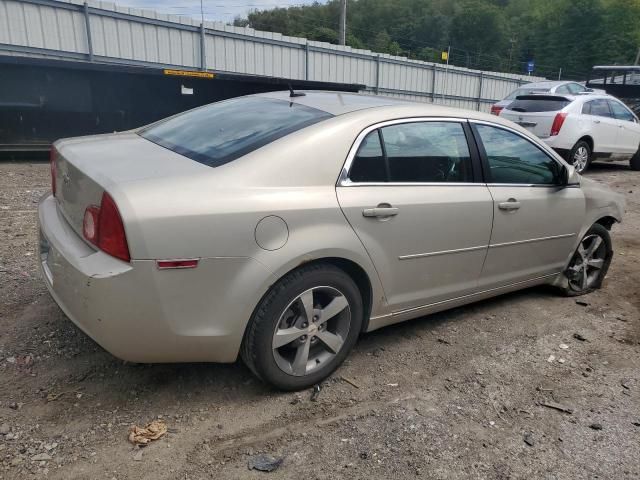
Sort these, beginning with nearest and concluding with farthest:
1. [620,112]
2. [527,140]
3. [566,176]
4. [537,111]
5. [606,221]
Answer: [527,140]
[566,176]
[606,221]
[537,111]
[620,112]

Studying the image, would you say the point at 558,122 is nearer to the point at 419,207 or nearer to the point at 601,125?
the point at 601,125

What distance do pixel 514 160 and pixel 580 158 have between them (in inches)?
293

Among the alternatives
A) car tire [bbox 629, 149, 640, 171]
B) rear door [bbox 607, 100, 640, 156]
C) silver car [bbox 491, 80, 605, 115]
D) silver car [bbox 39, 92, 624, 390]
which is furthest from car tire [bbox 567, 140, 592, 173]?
silver car [bbox 39, 92, 624, 390]

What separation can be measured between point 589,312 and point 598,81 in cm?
1663

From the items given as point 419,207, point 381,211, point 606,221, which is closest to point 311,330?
point 381,211

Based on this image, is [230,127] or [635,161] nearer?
[230,127]

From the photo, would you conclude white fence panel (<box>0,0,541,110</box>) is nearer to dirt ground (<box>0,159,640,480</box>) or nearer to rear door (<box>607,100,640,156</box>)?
rear door (<box>607,100,640,156</box>)

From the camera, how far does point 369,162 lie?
119 inches

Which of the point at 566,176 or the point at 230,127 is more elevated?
the point at 230,127

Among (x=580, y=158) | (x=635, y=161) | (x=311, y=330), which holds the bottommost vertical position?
(x=635, y=161)

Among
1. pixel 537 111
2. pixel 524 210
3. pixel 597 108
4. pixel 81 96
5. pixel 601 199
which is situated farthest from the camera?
pixel 597 108

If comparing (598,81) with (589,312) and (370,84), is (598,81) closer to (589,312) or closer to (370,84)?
(370,84)

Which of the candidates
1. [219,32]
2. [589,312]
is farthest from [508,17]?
[589,312]

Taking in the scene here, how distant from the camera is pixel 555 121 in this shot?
31.9 feet
